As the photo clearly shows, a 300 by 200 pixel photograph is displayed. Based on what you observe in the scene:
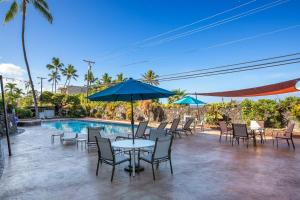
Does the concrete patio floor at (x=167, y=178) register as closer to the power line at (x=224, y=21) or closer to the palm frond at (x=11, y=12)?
the power line at (x=224, y=21)

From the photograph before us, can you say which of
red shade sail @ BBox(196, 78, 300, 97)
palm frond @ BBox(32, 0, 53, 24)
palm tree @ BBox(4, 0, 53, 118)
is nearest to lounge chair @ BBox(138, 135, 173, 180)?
red shade sail @ BBox(196, 78, 300, 97)

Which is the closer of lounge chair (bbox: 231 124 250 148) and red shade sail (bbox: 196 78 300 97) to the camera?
lounge chair (bbox: 231 124 250 148)

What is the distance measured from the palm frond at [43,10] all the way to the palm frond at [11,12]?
1.44 metres

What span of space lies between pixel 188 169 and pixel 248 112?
8965 mm

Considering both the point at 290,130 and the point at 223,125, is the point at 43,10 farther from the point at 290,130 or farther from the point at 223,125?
the point at 290,130

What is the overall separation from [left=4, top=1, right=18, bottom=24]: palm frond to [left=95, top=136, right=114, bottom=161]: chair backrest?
17.7 meters

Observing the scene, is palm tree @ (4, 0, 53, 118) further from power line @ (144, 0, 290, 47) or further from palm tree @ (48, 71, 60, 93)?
palm tree @ (48, 71, 60, 93)

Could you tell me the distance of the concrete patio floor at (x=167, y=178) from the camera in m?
3.84

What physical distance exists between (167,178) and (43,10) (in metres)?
18.9

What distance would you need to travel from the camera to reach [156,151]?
184 inches

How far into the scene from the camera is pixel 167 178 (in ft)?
15.3

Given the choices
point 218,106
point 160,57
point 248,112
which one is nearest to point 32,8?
point 160,57

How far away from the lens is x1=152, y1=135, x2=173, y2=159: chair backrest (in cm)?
462

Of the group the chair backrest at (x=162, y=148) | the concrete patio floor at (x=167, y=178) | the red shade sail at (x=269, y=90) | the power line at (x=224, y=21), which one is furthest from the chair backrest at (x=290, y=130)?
the power line at (x=224, y=21)
